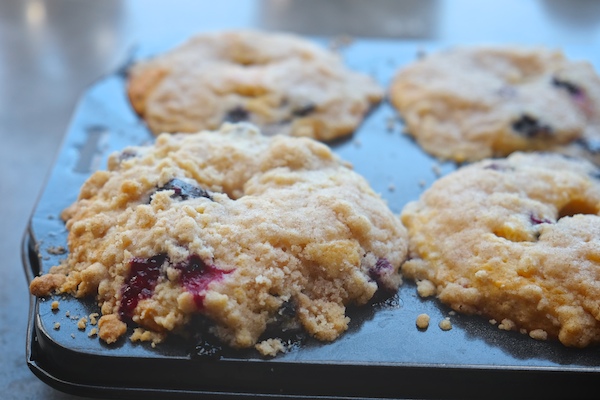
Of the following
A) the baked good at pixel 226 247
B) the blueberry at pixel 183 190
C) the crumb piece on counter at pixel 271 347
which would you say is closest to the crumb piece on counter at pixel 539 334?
the baked good at pixel 226 247

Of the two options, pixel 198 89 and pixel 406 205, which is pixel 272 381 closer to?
pixel 406 205

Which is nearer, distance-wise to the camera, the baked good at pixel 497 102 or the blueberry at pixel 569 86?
the baked good at pixel 497 102

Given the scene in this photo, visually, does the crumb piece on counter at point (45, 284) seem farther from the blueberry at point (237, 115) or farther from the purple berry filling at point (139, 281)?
the blueberry at point (237, 115)

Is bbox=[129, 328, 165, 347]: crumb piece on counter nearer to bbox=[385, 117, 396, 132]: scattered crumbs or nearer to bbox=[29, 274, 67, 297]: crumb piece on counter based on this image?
bbox=[29, 274, 67, 297]: crumb piece on counter

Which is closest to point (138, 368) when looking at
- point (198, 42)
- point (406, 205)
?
point (406, 205)

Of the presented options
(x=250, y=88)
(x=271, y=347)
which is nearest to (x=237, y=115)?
(x=250, y=88)
